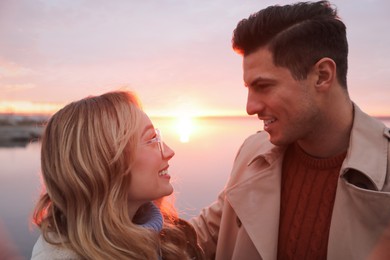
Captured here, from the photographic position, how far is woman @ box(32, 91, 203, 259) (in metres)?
1.75

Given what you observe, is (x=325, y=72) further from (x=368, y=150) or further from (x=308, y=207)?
(x=308, y=207)

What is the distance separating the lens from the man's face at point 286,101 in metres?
2.48

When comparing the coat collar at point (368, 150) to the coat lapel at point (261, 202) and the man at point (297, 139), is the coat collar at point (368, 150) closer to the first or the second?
the man at point (297, 139)

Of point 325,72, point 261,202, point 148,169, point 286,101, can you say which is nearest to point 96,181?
point 148,169

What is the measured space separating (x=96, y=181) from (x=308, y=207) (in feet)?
4.70

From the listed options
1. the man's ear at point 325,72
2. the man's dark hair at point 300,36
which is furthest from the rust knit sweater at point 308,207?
the man's dark hair at point 300,36

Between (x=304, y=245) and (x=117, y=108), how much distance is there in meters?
1.51

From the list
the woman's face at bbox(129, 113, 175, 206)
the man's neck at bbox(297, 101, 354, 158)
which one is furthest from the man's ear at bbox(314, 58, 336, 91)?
the woman's face at bbox(129, 113, 175, 206)

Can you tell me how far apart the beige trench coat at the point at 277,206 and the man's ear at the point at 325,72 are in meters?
0.29

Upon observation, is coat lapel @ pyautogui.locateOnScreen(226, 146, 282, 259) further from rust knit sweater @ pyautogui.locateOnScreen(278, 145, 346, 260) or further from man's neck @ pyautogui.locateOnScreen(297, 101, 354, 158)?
man's neck @ pyautogui.locateOnScreen(297, 101, 354, 158)

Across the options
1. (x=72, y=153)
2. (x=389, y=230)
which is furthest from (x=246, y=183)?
(x=72, y=153)

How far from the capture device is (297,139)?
2525 millimetres

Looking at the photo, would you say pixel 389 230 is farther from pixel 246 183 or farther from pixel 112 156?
pixel 112 156

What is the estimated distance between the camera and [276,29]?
257cm
